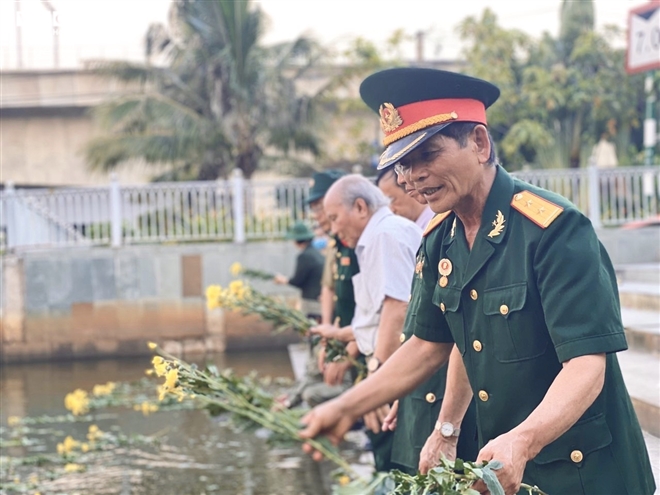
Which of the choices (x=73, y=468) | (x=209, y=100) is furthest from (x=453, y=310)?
(x=209, y=100)

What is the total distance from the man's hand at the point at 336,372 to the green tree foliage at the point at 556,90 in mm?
12832

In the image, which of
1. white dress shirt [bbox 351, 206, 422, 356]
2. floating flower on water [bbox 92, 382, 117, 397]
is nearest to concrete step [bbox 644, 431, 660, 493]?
white dress shirt [bbox 351, 206, 422, 356]

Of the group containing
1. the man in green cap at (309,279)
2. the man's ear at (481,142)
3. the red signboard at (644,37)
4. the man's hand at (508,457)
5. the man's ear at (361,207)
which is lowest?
the man in green cap at (309,279)

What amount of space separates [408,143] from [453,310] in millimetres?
478

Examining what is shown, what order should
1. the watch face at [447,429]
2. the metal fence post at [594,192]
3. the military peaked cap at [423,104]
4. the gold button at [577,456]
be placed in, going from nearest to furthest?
the gold button at [577,456]
the military peaked cap at [423,104]
the watch face at [447,429]
the metal fence post at [594,192]

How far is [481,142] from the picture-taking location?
2426 mm

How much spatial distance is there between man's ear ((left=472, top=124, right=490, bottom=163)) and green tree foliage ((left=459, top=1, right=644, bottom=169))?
47.8ft

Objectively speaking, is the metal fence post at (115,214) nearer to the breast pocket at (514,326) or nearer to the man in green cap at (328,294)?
the man in green cap at (328,294)

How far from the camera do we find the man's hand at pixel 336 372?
4.20 meters

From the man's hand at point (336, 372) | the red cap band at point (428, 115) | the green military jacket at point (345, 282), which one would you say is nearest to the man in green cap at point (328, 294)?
the green military jacket at point (345, 282)

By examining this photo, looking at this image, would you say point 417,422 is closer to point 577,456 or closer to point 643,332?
point 577,456

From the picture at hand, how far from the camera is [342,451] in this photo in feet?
22.1

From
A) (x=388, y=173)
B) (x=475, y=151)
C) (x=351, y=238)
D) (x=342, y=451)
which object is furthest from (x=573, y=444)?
(x=342, y=451)

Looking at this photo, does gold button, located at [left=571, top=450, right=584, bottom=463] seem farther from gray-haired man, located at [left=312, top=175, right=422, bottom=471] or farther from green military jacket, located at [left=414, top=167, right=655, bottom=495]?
gray-haired man, located at [left=312, top=175, right=422, bottom=471]
